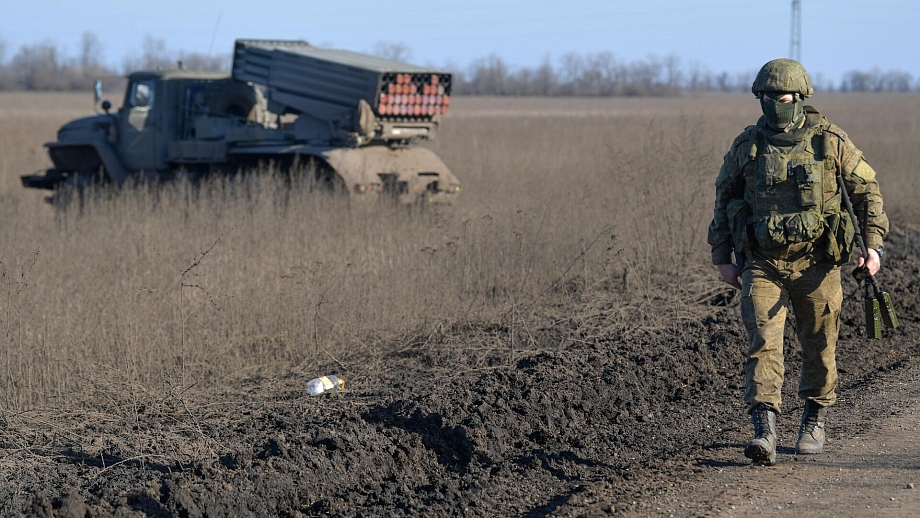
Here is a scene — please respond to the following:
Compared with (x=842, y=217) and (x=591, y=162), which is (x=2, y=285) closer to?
(x=842, y=217)

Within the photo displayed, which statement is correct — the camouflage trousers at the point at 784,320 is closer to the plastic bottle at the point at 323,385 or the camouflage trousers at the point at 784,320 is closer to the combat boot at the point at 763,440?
the combat boot at the point at 763,440

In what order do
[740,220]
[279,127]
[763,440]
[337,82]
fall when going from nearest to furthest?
[763,440]
[740,220]
[337,82]
[279,127]

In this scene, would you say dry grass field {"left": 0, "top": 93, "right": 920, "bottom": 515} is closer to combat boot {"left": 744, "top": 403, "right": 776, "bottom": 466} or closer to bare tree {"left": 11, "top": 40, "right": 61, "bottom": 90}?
combat boot {"left": 744, "top": 403, "right": 776, "bottom": 466}

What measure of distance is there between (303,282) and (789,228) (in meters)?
4.11

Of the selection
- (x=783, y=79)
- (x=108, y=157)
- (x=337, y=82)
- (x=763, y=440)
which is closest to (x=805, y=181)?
(x=783, y=79)

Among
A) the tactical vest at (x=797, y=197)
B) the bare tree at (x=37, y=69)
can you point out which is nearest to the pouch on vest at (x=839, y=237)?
the tactical vest at (x=797, y=197)

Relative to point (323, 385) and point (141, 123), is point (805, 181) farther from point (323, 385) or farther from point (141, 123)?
point (141, 123)

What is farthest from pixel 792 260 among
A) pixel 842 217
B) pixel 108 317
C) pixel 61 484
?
pixel 108 317

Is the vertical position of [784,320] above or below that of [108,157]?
below

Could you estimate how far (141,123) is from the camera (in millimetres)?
13906

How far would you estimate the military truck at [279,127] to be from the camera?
12.2 metres

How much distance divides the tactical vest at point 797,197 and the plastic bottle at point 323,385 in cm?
271

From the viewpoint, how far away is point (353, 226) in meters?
10.8

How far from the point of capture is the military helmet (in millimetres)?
4672
